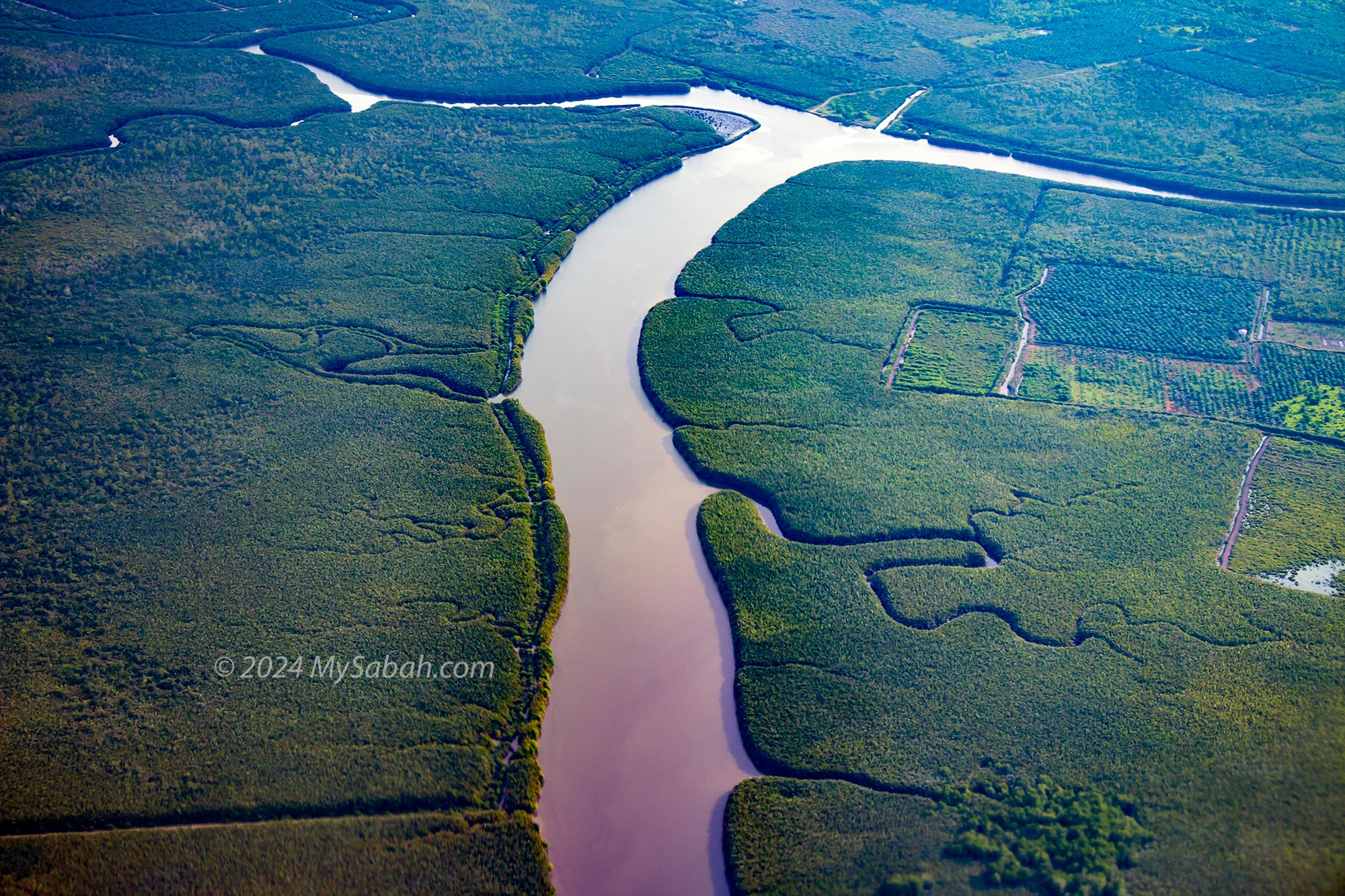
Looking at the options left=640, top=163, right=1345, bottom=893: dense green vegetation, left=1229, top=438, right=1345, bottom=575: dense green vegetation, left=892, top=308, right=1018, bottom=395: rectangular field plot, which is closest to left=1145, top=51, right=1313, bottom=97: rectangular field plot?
left=640, top=163, right=1345, bottom=893: dense green vegetation

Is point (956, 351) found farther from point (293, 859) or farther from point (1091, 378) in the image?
point (293, 859)

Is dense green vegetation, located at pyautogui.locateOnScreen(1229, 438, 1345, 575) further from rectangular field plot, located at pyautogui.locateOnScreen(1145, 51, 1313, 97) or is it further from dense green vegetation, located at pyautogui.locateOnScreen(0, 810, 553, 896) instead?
rectangular field plot, located at pyautogui.locateOnScreen(1145, 51, 1313, 97)

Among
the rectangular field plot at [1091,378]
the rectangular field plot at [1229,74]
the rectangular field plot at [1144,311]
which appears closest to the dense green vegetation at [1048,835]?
the rectangular field plot at [1091,378]

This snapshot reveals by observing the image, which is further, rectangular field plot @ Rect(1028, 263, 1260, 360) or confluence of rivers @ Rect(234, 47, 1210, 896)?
rectangular field plot @ Rect(1028, 263, 1260, 360)

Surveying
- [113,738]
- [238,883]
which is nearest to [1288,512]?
[238,883]

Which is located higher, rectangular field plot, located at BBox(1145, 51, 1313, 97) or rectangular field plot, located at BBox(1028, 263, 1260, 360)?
rectangular field plot, located at BBox(1145, 51, 1313, 97)

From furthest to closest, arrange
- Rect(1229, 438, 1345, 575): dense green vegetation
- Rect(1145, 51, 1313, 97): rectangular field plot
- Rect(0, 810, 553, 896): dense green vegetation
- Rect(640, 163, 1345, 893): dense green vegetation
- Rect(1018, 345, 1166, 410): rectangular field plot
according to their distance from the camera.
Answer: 1. Rect(1145, 51, 1313, 97): rectangular field plot
2. Rect(1018, 345, 1166, 410): rectangular field plot
3. Rect(1229, 438, 1345, 575): dense green vegetation
4. Rect(640, 163, 1345, 893): dense green vegetation
5. Rect(0, 810, 553, 896): dense green vegetation

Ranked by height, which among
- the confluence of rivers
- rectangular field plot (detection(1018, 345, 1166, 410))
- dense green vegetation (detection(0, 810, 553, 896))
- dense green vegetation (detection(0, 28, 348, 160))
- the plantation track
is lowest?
dense green vegetation (detection(0, 810, 553, 896))
